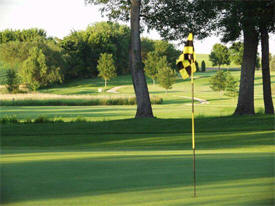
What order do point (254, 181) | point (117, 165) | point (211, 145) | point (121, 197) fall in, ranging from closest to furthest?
point (121, 197) → point (254, 181) → point (117, 165) → point (211, 145)

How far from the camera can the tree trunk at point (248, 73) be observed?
22.3 meters

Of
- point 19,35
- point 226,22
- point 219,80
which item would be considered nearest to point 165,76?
point 219,80

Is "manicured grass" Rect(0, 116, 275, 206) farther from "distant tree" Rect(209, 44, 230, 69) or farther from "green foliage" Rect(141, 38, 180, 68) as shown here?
"distant tree" Rect(209, 44, 230, 69)

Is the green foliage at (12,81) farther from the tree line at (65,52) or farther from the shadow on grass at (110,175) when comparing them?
the shadow on grass at (110,175)

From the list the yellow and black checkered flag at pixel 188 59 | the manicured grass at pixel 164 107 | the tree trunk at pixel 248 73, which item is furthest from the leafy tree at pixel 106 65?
the yellow and black checkered flag at pixel 188 59

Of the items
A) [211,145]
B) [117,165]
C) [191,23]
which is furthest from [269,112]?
[117,165]

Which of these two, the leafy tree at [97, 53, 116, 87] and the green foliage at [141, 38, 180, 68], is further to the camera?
the green foliage at [141, 38, 180, 68]

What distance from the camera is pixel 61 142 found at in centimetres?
1586

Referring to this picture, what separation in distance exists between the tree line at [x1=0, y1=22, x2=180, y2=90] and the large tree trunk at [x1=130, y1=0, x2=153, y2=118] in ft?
92.1

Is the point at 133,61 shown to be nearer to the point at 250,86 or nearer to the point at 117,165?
the point at 250,86

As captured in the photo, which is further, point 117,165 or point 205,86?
point 205,86

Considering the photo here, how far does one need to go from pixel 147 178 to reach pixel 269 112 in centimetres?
1856

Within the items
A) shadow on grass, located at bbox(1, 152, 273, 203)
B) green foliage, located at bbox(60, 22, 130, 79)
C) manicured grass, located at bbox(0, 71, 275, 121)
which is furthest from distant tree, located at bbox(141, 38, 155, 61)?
shadow on grass, located at bbox(1, 152, 273, 203)

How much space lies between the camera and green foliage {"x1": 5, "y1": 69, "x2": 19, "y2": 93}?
47406 millimetres
